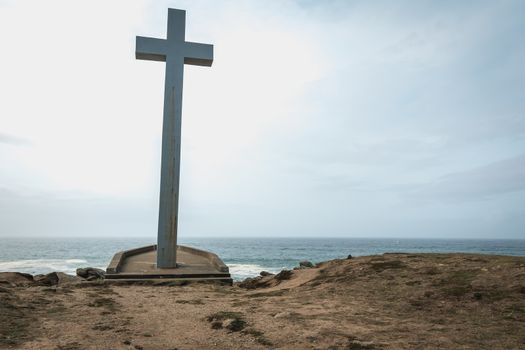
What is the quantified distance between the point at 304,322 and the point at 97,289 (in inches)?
255

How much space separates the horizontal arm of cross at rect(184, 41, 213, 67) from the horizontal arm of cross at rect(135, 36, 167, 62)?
825 mm

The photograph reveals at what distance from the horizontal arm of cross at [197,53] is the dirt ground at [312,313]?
8541mm

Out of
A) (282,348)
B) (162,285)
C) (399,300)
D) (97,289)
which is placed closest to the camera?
(282,348)

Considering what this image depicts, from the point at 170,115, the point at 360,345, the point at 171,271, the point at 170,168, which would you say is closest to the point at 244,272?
the point at 171,271

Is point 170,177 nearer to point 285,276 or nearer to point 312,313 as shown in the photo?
point 285,276

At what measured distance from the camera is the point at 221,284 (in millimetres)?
12273

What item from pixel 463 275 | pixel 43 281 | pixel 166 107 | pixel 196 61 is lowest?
pixel 43 281

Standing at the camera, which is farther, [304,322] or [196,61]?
[196,61]

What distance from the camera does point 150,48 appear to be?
46.4 ft

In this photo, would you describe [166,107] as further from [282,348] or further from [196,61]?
[282,348]

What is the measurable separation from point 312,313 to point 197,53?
10.9 metres

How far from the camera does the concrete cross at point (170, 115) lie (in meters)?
13.7

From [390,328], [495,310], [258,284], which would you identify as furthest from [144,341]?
[258,284]

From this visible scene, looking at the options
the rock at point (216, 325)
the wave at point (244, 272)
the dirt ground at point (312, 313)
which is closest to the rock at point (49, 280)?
the dirt ground at point (312, 313)
